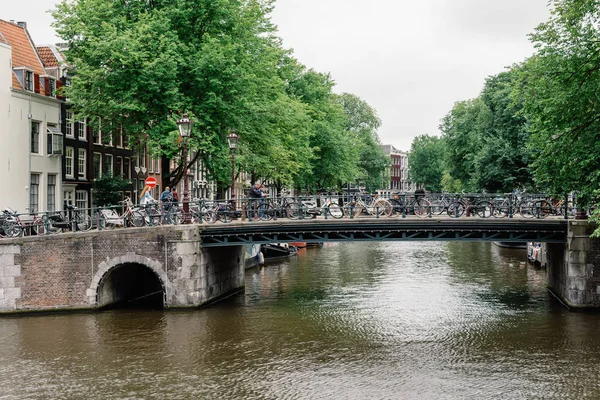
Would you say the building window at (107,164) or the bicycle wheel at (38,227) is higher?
Result: the building window at (107,164)

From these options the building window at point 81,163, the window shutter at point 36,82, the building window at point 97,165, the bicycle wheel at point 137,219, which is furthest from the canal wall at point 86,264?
the building window at point 97,165

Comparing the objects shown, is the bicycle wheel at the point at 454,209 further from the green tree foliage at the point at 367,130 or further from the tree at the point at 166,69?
the green tree foliage at the point at 367,130

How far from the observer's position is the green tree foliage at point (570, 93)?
24328 mm

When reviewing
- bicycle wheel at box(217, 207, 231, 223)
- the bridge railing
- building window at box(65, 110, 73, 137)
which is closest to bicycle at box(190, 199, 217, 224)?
the bridge railing

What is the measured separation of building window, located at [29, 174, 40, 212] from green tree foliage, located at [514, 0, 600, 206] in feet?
87.3

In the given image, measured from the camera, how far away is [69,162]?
43.4 metres

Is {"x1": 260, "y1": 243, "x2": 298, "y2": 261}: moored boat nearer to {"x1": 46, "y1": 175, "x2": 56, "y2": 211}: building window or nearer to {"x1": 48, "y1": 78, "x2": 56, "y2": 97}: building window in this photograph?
{"x1": 46, "y1": 175, "x2": 56, "y2": 211}: building window

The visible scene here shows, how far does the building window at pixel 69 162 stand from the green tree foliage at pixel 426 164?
3600 inches

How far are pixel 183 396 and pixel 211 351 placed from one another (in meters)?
4.22

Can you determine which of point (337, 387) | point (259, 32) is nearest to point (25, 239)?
point (337, 387)

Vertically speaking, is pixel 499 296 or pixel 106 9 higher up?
pixel 106 9

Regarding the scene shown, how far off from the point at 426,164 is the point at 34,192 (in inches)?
3862

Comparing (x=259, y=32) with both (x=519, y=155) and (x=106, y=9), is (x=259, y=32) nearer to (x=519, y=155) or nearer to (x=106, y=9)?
(x=106, y=9)

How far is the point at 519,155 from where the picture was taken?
51531 millimetres
